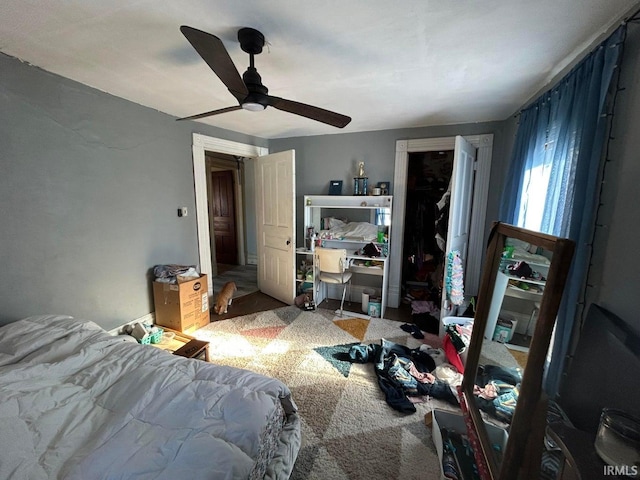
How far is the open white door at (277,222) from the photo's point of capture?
11.1ft

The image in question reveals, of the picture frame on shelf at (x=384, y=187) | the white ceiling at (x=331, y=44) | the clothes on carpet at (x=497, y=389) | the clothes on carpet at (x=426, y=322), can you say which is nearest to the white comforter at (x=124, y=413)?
the clothes on carpet at (x=497, y=389)

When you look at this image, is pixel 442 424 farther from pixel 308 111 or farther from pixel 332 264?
pixel 308 111

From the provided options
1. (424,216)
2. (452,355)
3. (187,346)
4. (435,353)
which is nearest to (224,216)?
(187,346)

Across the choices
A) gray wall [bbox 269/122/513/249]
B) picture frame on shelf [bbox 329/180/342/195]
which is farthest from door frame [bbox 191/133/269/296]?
picture frame on shelf [bbox 329/180/342/195]

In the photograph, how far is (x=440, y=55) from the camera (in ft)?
5.31

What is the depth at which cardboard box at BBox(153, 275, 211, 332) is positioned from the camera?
8.73 ft

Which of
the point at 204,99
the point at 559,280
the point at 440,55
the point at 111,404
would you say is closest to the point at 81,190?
the point at 204,99

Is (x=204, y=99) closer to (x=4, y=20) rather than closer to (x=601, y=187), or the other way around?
(x=4, y=20)

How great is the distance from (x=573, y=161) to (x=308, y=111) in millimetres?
1530

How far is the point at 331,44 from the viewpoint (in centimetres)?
153

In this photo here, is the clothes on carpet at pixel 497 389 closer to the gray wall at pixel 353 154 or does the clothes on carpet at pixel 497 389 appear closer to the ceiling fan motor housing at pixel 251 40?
the ceiling fan motor housing at pixel 251 40

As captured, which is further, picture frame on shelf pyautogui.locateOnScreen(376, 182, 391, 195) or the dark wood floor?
picture frame on shelf pyautogui.locateOnScreen(376, 182, 391, 195)

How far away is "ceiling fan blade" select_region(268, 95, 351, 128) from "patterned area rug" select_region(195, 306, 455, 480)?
2.01 metres

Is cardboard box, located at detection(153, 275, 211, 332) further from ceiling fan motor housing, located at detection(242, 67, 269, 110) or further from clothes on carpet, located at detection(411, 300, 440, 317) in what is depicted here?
clothes on carpet, located at detection(411, 300, 440, 317)
